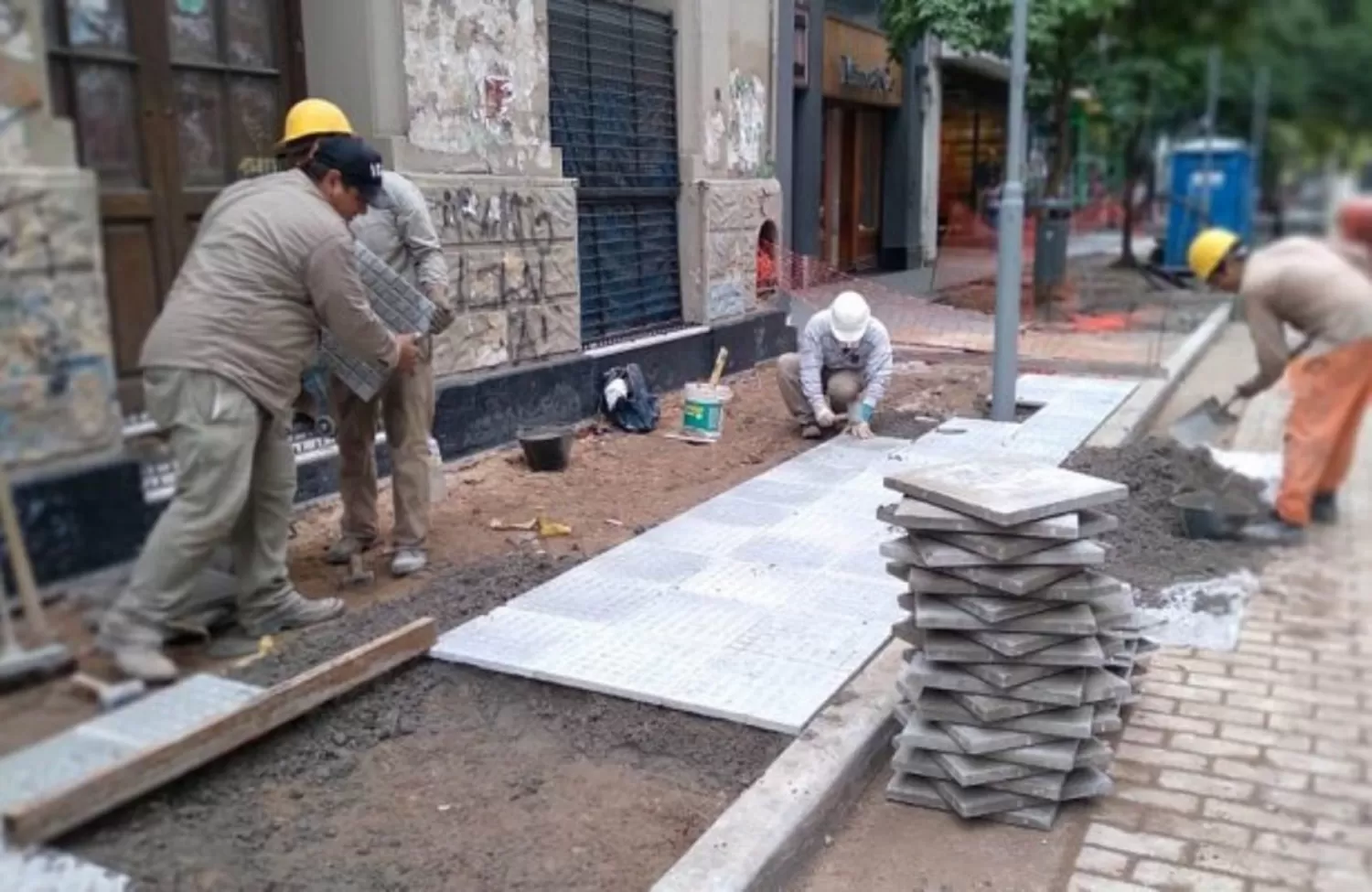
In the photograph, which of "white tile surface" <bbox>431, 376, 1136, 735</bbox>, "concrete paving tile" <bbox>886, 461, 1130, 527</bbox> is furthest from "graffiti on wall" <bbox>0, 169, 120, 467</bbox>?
"concrete paving tile" <bbox>886, 461, 1130, 527</bbox>

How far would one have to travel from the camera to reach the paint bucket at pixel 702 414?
7.20m

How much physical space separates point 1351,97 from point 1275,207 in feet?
0.39

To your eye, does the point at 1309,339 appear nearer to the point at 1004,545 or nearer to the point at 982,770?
the point at 1004,545

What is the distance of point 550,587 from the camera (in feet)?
14.9

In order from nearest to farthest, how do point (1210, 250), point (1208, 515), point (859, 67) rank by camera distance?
1. point (1210, 250)
2. point (1208, 515)
3. point (859, 67)

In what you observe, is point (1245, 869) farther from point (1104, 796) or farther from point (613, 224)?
point (613, 224)

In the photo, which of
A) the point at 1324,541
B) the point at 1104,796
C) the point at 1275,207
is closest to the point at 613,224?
the point at 1104,796

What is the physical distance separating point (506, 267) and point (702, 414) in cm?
149

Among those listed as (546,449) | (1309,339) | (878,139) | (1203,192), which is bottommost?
(546,449)

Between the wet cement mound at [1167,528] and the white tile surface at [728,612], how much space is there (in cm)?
100

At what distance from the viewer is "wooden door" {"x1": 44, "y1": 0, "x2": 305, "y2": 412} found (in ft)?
14.6

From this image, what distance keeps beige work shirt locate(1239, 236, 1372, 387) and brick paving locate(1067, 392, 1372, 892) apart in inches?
17.4

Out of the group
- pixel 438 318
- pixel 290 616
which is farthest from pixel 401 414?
pixel 290 616

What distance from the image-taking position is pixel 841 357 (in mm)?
7176
